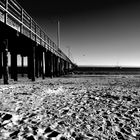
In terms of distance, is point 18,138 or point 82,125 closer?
point 18,138

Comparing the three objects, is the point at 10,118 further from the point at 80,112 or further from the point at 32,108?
the point at 80,112

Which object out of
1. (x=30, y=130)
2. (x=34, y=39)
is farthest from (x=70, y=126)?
(x=34, y=39)

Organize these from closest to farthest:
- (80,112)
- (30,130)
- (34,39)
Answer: (30,130)
(80,112)
(34,39)

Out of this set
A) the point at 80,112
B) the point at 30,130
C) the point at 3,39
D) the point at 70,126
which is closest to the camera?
the point at 30,130

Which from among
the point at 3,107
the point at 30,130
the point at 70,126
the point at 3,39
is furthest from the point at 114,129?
the point at 3,39

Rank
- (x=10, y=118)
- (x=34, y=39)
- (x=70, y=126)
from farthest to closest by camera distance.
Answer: (x=34, y=39) < (x=10, y=118) < (x=70, y=126)

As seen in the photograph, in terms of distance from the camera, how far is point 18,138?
2.84 meters

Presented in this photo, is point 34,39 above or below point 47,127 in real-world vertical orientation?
above

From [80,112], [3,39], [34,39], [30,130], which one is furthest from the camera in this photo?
[34,39]

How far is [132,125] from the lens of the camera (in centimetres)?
359

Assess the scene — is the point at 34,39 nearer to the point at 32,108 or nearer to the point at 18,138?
the point at 32,108

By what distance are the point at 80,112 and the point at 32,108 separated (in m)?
1.41

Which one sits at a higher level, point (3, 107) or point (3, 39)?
point (3, 39)

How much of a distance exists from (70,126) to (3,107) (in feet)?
7.23
